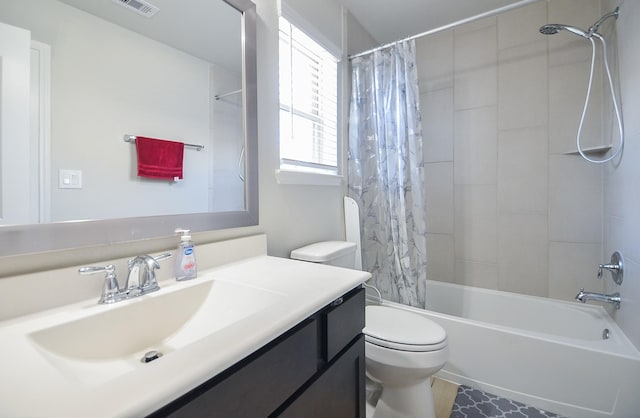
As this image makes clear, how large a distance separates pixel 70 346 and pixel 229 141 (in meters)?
0.80

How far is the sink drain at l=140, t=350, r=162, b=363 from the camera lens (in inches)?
26.2

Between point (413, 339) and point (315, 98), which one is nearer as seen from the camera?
point (413, 339)

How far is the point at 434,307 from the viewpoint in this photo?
2.24 m

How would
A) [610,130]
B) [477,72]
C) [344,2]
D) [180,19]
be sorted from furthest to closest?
[477,72] → [344,2] → [610,130] → [180,19]

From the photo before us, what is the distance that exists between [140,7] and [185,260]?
0.80 meters

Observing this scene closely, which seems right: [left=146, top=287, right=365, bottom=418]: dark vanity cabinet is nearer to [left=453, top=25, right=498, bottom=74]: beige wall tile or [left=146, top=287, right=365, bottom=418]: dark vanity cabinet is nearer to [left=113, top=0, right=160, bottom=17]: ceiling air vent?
[left=113, top=0, right=160, bottom=17]: ceiling air vent

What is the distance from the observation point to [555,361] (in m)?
1.34

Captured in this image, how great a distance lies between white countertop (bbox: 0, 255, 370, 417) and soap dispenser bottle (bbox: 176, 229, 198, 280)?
0.23 ft

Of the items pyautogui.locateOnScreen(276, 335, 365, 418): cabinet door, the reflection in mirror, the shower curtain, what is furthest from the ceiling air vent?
the shower curtain

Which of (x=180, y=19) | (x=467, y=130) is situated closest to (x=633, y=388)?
(x=467, y=130)

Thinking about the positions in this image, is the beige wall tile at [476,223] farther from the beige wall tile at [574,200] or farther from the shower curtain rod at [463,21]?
the shower curtain rod at [463,21]

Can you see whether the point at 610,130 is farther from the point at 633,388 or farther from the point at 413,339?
the point at 413,339

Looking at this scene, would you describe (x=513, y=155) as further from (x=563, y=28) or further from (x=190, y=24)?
(x=190, y=24)

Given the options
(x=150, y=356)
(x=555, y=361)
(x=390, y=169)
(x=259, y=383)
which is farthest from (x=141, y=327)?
(x=555, y=361)
